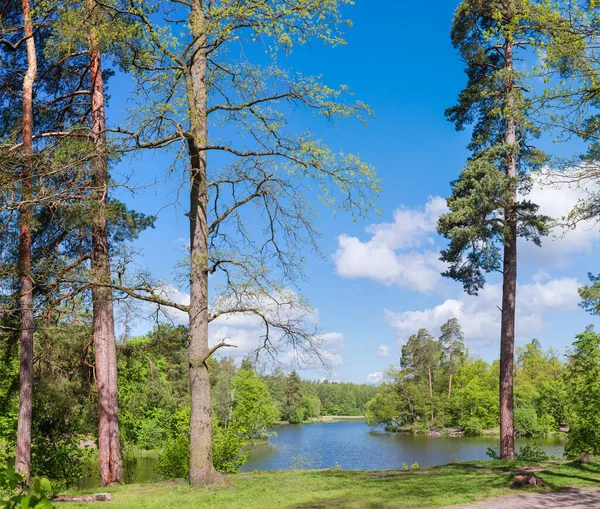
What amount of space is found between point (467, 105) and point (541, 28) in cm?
923

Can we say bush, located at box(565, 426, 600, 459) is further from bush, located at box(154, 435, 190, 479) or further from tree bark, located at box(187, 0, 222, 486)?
tree bark, located at box(187, 0, 222, 486)

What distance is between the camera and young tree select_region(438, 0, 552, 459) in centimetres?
1451

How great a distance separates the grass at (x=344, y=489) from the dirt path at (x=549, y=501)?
0.98ft

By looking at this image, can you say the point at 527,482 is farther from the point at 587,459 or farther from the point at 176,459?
the point at 176,459

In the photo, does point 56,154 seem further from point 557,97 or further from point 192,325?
point 557,97

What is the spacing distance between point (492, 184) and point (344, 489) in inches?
377

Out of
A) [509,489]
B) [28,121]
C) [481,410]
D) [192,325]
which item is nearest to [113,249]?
[28,121]

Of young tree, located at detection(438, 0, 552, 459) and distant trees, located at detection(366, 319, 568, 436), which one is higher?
young tree, located at detection(438, 0, 552, 459)

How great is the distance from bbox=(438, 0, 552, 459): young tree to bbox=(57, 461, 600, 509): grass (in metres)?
4.67

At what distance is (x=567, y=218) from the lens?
881 centimetres

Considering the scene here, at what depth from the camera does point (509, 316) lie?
14469mm

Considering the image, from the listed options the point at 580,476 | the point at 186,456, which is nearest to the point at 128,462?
the point at 186,456

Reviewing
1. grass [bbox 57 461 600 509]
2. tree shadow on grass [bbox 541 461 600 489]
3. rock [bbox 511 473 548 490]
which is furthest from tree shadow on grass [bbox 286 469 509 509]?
tree shadow on grass [bbox 541 461 600 489]

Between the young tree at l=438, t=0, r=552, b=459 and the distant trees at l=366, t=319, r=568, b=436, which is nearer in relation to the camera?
the young tree at l=438, t=0, r=552, b=459
